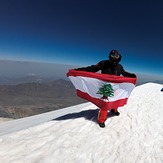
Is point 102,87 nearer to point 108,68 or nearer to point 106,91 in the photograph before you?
point 106,91

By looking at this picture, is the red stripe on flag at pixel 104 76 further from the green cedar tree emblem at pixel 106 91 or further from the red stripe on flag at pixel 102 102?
the red stripe on flag at pixel 102 102

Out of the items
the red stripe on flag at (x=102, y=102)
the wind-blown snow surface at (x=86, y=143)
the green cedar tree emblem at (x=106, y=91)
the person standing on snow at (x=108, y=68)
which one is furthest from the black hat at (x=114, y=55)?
the wind-blown snow surface at (x=86, y=143)

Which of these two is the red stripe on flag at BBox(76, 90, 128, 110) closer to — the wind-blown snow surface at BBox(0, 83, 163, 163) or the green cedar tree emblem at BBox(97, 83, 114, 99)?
the green cedar tree emblem at BBox(97, 83, 114, 99)

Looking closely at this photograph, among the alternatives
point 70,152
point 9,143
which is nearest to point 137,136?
point 70,152

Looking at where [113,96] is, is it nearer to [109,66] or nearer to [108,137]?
[109,66]

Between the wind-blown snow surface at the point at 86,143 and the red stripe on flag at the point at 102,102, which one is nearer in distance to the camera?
the wind-blown snow surface at the point at 86,143

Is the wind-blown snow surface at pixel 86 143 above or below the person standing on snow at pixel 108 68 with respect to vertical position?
Result: below

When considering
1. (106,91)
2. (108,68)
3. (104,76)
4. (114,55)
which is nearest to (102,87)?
(106,91)

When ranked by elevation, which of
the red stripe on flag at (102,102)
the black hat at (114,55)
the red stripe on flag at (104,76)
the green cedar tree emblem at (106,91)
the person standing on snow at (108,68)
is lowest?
the red stripe on flag at (102,102)

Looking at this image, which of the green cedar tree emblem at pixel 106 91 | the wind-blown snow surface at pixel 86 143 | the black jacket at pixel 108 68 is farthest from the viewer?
the black jacket at pixel 108 68
